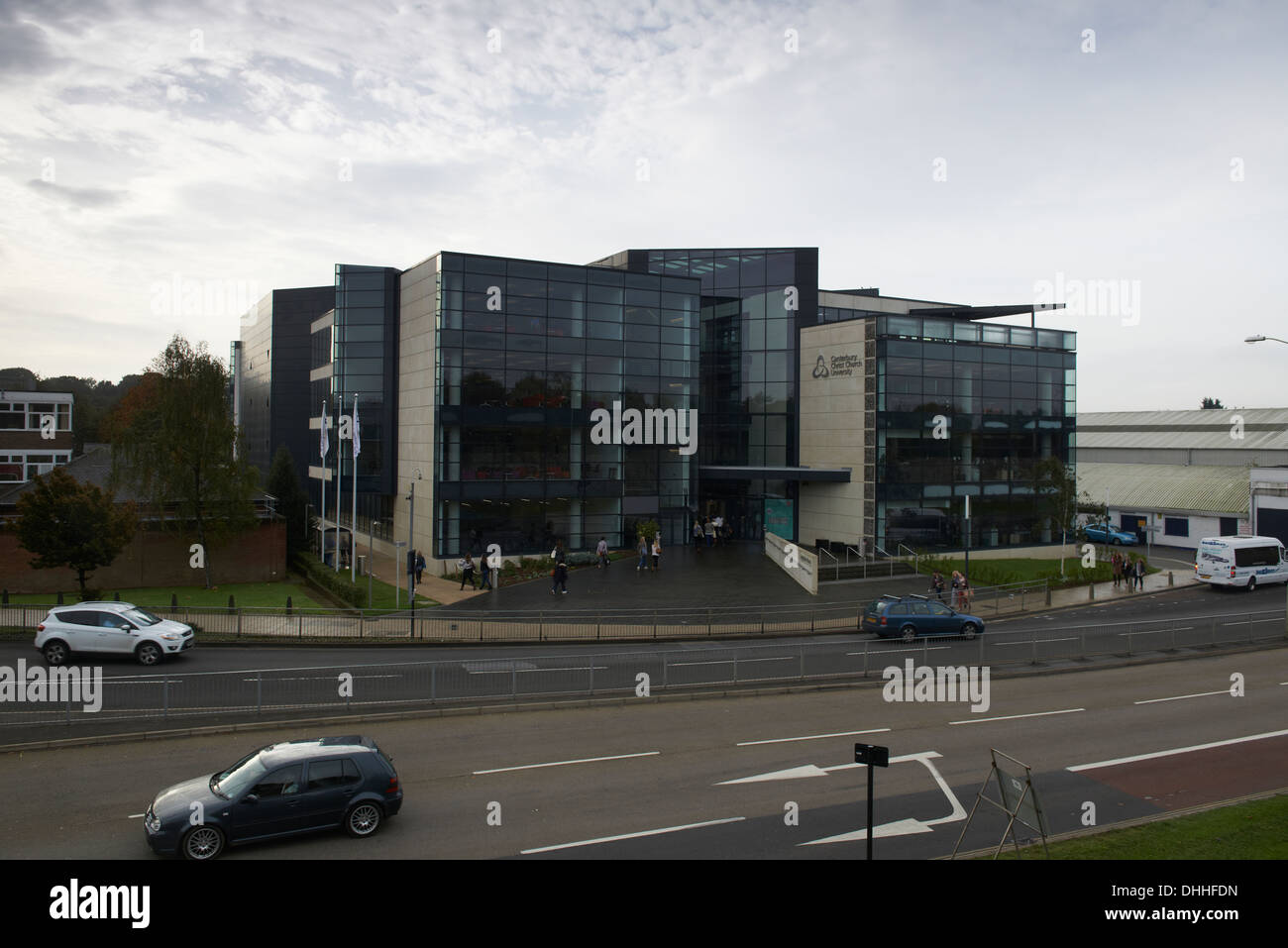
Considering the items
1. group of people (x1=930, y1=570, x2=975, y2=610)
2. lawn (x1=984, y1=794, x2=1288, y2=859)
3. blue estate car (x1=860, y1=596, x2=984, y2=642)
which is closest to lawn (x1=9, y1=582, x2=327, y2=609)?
blue estate car (x1=860, y1=596, x2=984, y2=642)

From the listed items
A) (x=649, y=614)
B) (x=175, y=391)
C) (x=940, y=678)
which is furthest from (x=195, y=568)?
(x=940, y=678)

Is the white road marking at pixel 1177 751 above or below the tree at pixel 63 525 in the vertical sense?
below

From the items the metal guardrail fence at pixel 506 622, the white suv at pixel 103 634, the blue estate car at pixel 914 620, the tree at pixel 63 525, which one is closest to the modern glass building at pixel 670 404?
the metal guardrail fence at pixel 506 622

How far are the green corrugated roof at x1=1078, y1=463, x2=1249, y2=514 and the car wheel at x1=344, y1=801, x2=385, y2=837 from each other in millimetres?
54540

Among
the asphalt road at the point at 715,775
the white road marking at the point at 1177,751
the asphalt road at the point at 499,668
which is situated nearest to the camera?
the asphalt road at the point at 715,775

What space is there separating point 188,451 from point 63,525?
7.57 m

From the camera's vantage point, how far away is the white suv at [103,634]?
21.0 metres

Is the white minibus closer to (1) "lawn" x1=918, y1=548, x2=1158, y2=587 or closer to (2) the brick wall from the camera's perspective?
(1) "lawn" x1=918, y1=548, x2=1158, y2=587

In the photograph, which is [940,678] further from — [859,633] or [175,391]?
[175,391]

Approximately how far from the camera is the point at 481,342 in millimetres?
41031

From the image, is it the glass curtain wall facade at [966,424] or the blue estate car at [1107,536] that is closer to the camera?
the glass curtain wall facade at [966,424]

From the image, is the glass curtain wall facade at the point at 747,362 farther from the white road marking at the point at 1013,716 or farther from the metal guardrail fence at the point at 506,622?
the white road marking at the point at 1013,716

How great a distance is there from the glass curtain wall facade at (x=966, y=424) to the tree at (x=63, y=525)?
35765 mm
